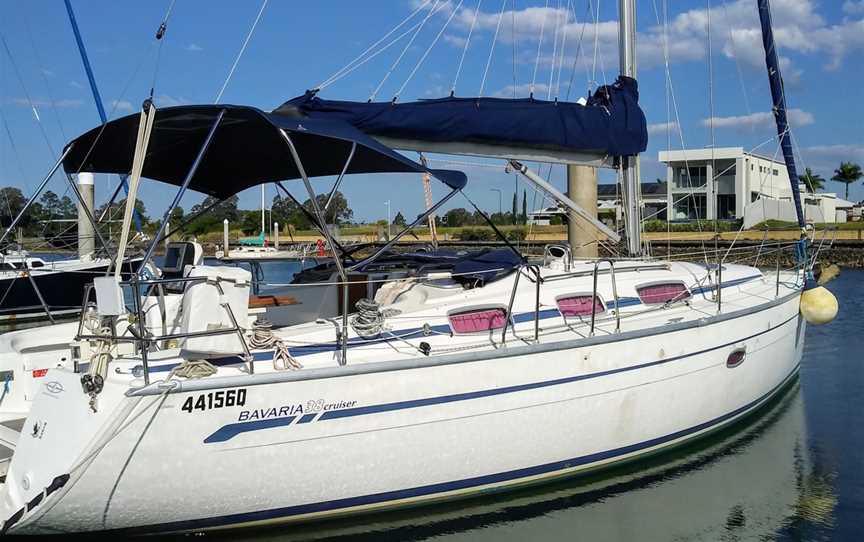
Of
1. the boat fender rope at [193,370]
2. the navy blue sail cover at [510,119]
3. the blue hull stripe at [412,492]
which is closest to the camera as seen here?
the boat fender rope at [193,370]

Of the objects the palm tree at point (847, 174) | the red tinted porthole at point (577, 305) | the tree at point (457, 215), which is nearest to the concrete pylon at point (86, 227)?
the tree at point (457, 215)

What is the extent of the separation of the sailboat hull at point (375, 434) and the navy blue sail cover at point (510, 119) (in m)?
2.57

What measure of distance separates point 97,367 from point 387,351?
2.23m

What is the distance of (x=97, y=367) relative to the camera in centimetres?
553

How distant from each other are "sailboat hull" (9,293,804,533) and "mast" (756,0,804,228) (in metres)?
4.76

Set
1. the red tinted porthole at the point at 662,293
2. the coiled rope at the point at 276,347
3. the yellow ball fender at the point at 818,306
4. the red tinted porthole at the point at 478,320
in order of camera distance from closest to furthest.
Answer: the coiled rope at the point at 276,347
the red tinted porthole at the point at 478,320
the red tinted porthole at the point at 662,293
the yellow ball fender at the point at 818,306

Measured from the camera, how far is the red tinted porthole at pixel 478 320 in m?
6.98

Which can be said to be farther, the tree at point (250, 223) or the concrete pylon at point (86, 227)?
the tree at point (250, 223)

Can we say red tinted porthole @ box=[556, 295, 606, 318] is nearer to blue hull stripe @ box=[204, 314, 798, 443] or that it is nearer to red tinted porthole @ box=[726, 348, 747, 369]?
blue hull stripe @ box=[204, 314, 798, 443]

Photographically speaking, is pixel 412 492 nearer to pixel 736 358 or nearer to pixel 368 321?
pixel 368 321

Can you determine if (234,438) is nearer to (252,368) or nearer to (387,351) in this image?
(252,368)

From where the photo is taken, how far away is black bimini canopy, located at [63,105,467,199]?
20.8 ft

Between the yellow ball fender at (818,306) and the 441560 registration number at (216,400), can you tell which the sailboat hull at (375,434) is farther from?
the yellow ball fender at (818,306)

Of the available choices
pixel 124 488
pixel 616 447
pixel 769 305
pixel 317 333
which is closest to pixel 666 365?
pixel 616 447
